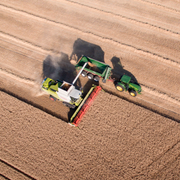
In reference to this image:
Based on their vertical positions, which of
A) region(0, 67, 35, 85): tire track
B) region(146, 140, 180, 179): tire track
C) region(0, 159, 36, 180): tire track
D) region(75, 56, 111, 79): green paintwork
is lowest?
region(0, 159, 36, 180): tire track

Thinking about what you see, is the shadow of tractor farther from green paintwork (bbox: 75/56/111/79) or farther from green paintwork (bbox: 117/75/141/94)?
green paintwork (bbox: 117/75/141/94)

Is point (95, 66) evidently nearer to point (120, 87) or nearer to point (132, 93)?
point (120, 87)

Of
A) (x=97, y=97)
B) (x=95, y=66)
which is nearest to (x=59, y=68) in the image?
(x=95, y=66)

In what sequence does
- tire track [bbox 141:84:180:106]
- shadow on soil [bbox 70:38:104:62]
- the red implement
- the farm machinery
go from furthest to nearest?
shadow on soil [bbox 70:38:104:62], tire track [bbox 141:84:180:106], the red implement, the farm machinery

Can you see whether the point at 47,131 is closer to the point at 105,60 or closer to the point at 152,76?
the point at 105,60

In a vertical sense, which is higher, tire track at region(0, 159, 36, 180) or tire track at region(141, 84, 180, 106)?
tire track at region(141, 84, 180, 106)

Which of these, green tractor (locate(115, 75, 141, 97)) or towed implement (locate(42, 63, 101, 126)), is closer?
towed implement (locate(42, 63, 101, 126))

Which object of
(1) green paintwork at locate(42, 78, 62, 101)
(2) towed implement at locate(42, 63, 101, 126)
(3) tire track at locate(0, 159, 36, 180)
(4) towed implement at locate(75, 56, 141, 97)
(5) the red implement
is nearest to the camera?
(3) tire track at locate(0, 159, 36, 180)

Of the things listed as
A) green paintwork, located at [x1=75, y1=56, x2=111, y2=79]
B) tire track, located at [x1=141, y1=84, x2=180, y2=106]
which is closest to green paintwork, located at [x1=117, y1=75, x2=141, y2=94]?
tire track, located at [x1=141, y1=84, x2=180, y2=106]

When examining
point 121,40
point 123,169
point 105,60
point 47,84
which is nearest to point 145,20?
point 121,40
